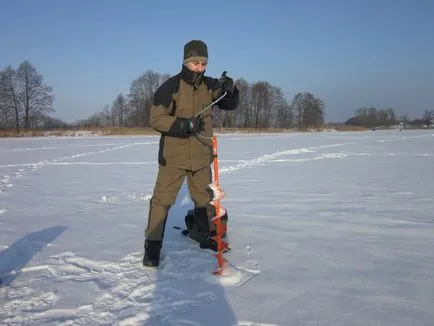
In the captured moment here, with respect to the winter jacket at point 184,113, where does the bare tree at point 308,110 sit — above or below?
above

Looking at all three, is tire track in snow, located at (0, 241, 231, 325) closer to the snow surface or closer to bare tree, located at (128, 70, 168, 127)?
the snow surface

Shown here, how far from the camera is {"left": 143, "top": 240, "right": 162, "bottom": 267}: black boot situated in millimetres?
3455

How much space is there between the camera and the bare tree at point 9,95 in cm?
5531

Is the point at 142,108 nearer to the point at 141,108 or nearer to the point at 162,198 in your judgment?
the point at 141,108

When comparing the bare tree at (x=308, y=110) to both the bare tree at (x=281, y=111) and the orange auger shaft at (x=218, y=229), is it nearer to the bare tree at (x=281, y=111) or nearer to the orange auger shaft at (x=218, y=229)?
the bare tree at (x=281, y=111)

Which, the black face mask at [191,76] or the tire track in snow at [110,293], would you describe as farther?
the black face mask at [191,76]

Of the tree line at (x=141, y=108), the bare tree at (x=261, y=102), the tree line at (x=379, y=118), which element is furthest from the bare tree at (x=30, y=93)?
the tree line at (x=379, y=118)

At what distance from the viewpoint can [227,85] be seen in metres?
3.53

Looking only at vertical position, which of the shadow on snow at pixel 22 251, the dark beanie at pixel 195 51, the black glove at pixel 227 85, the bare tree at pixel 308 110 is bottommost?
the shadow on snow at pixel 22 251

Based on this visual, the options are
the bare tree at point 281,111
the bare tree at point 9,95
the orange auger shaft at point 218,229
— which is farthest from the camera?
the bare tree at point 281,111

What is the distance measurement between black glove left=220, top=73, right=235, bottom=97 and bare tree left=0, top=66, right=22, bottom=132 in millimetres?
59823

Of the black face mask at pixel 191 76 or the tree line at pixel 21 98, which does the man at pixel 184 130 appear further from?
the tree line at pixel 21 98

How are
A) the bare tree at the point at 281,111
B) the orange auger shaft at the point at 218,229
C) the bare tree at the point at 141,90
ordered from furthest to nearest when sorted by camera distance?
1. the bare tree at the point at 281,111
2. the bare tree at the point at 141,90
3. the orange auger shaft at the point at 218,229

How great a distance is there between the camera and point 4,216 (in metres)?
5.63
